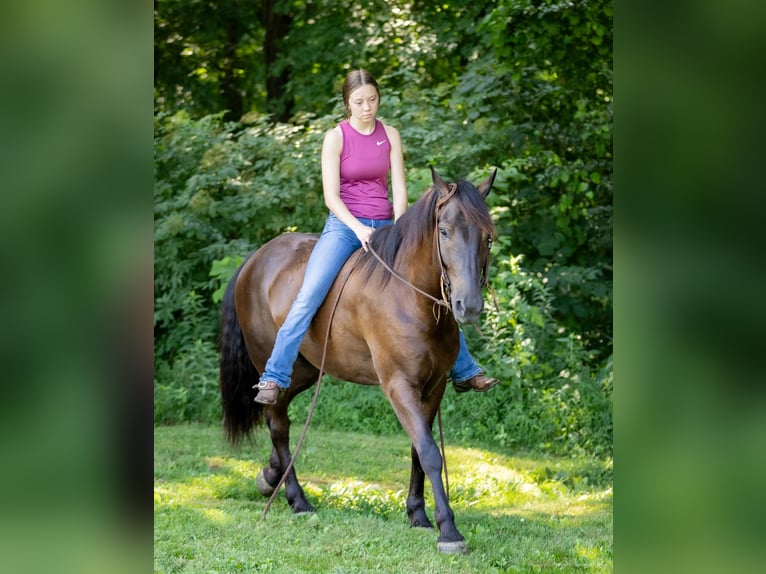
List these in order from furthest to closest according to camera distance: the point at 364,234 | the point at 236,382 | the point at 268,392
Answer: the point at 236,382 < the point at 268,392 < the point at 364,234

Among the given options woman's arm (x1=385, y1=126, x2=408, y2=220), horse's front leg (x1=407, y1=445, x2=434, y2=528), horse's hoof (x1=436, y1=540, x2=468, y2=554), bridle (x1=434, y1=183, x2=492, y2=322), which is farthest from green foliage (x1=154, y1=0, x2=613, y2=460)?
bridle (x1=434, y1=183, x2=492, y2=322)

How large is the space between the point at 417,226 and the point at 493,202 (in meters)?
4.52

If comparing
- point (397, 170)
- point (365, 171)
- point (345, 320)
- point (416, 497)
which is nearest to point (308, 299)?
point (345, 320)

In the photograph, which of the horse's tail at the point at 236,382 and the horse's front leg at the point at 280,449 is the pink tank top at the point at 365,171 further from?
the horse's front leg at the point at 280,449

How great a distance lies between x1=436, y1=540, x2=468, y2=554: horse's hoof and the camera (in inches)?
178

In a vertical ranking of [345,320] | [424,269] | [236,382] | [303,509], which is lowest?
[303,509]

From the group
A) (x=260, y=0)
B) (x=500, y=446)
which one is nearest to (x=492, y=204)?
(x=500, y=446)

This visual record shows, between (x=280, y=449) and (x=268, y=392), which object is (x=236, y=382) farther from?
(x=268, y=392)

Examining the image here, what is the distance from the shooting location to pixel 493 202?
9148 millimetres

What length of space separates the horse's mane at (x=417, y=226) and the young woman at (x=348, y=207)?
134 millimetres

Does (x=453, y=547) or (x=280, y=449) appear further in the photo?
(x=280, y=449)

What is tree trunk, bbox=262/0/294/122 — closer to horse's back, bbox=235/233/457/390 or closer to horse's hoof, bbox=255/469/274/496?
horse's back, bbox=235/233/457/390
